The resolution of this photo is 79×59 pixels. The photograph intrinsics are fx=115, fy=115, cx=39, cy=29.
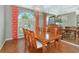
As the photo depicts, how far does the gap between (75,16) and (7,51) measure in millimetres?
1270

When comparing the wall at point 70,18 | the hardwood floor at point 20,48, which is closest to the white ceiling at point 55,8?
the wall at point 70,18

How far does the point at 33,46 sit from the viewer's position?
201cm

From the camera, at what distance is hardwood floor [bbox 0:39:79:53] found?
6.18ft

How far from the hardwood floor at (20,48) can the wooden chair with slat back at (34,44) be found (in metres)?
0.11

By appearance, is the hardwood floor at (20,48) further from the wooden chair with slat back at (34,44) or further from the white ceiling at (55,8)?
the white ceiling at (55,8)

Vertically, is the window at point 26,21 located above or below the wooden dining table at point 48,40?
above

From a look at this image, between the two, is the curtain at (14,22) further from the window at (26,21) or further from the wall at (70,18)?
the wall at (70,18)

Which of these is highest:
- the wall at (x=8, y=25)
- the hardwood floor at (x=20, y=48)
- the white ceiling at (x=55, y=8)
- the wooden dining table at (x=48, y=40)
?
the white ceiling at (x=55, y=8)

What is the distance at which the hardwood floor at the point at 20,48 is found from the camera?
6.18ft

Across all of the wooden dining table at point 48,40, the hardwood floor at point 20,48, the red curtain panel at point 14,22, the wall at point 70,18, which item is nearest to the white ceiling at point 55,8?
the wall at point 70,18

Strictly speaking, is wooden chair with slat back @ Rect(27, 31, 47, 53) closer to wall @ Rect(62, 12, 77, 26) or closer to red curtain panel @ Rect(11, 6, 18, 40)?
red curtain panel @ Rect(11, 6, 18, 40)

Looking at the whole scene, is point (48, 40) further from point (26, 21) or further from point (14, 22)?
point (14, 22)

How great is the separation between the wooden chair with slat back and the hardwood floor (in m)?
0.11
